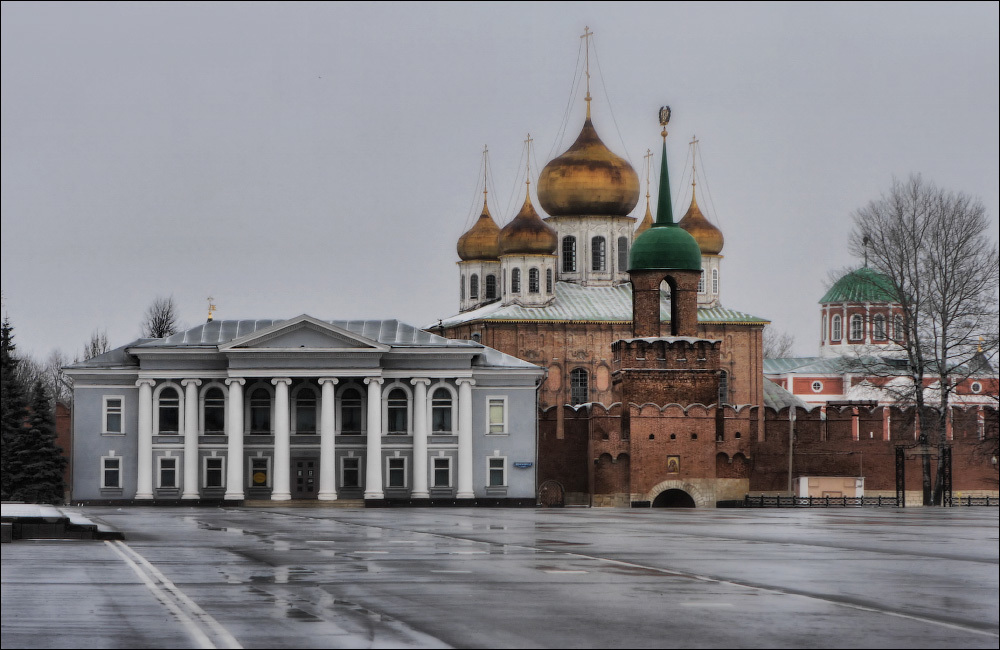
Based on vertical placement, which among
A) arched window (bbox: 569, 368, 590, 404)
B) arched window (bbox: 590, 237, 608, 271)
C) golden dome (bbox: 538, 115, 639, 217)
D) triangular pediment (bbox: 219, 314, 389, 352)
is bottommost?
arched window (bbox: 569, 368, 590, 404)

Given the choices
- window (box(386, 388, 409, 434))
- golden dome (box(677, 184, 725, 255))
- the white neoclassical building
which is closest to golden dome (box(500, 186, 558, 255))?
golden dome (box(677, 184, 725, 255))

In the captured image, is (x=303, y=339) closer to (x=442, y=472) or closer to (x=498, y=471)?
(x=442, y=472)

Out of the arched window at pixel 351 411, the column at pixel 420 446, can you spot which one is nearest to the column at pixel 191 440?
the arched window at pixel 351 411

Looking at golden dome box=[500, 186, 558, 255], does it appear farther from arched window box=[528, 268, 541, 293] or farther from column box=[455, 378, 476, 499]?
column box=[455, 378, 476, 499]

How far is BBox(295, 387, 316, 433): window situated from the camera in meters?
68.0

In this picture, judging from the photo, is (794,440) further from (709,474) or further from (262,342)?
(262,342)

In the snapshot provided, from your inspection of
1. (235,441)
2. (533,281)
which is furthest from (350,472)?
(533,281)

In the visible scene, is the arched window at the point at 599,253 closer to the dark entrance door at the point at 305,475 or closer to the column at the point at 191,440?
the dark entrance door at the point at 305,475

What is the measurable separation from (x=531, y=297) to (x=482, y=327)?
3621mm

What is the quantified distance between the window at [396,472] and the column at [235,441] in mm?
5844

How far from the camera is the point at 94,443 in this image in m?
66.3

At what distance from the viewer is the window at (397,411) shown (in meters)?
67.8

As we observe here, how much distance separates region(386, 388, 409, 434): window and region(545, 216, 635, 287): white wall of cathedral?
21311mm

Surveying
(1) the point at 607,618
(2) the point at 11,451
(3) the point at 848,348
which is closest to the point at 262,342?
(2) the point at 11,451
